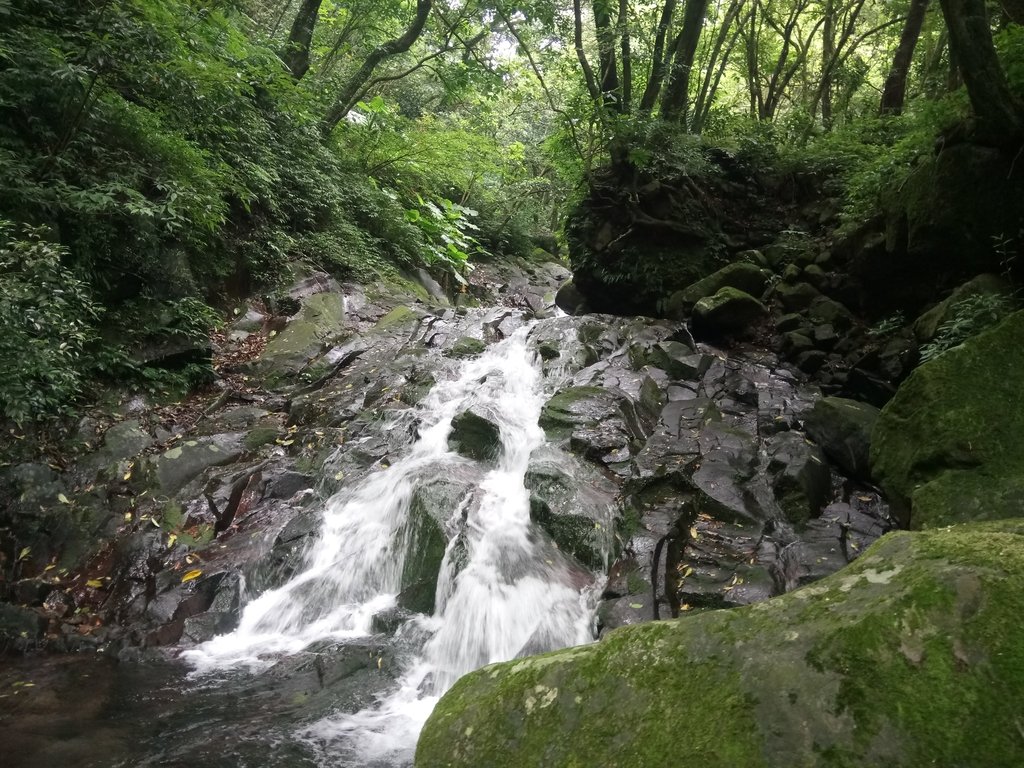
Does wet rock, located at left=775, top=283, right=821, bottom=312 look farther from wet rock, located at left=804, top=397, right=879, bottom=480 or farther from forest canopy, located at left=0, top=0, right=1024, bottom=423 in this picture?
wet rock, located at left=804, top=397, right=879, bottom=480

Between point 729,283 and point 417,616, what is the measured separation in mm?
7716

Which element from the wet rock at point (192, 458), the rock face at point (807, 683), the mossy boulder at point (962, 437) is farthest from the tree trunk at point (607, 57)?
the rock face at point (807, 683)

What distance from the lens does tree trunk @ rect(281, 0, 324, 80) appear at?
41.6 ft

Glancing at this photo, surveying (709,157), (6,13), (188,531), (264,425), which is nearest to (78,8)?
(6,13)

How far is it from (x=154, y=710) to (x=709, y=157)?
38.7ft

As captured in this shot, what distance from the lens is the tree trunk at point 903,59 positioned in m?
10.9

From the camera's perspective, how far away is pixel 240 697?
15.2ft

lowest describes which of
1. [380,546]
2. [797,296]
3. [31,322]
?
[380,546]

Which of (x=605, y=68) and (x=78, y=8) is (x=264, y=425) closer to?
(x=78, y=8)

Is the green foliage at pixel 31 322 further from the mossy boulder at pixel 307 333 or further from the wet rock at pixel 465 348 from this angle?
the wet rock at pixel 465 348

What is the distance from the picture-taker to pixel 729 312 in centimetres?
964

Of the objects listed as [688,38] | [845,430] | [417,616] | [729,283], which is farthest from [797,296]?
[417,616]

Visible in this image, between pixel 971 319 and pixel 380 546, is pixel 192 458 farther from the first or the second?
pixel 971 319

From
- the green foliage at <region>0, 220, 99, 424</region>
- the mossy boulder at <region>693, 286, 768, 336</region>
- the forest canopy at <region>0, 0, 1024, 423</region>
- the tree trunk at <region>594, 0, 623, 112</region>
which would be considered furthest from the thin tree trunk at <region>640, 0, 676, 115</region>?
the green foliage at <region>0, 220, 99, 424</region>
